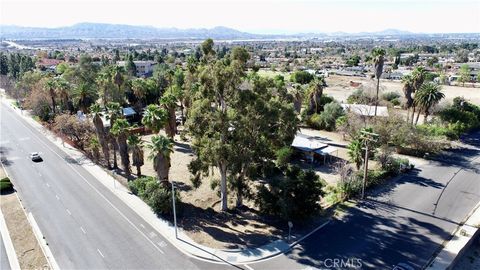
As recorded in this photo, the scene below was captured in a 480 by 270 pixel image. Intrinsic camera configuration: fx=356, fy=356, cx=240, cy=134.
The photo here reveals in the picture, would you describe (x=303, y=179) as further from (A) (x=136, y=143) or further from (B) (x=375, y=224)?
(A) (x=136, y=143)

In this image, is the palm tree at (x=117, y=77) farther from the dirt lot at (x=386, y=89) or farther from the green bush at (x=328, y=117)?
the dirt lot at (x=386, y=89)

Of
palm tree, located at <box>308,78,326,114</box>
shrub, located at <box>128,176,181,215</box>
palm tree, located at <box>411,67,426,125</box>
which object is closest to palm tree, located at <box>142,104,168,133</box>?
shrub, located at <box>128,176,181,215</box>

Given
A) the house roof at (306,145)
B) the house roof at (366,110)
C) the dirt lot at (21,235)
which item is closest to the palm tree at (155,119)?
the dirt lot at (21,235)

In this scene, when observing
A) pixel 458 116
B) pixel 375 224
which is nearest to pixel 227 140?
pixel 375 224

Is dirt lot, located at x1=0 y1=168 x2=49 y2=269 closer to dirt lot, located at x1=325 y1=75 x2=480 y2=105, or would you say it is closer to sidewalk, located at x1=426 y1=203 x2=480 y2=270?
sidewalk, located at x1=426 y1=203 x2=480 y2=270

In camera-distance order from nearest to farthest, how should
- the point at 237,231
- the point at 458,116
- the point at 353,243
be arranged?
the point at 353,243 < the point at 237,231 < the point at 458,116

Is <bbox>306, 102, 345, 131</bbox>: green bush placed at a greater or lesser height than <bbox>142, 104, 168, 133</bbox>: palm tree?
lesser
